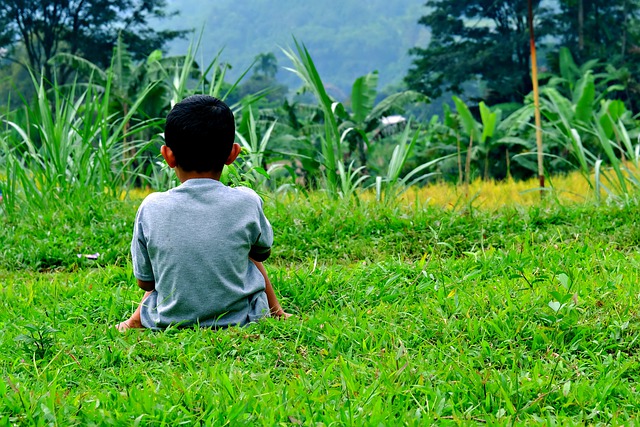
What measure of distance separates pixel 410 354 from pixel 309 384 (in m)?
0.44

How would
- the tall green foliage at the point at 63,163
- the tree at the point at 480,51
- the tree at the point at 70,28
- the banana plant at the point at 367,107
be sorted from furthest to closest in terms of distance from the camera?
the tree at the point at 70,28 < the tree at the point at 480,51 < the banana plant at the point at 367,107 < the tall green foliage at the point at 63,163

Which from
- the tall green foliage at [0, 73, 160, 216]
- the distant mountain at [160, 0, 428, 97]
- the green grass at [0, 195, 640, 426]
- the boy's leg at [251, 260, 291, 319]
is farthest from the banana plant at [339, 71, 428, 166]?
the distant mountain at [160, 0, 428, 97]

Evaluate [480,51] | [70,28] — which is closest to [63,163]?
[480,51]

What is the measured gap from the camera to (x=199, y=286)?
2793 mm

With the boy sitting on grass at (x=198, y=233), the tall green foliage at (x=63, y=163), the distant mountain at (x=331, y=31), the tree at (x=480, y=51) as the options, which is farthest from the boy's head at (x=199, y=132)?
the distant mountain at (x=331, y=31)

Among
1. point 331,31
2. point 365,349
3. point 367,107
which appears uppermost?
point 331,31

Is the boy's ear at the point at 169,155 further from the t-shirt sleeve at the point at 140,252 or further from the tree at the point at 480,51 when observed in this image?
the tree at the point at 480,51

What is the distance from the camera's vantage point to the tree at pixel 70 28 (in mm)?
31375

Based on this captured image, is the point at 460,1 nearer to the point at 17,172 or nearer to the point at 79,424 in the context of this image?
the point at 17,172

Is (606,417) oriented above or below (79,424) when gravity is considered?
below

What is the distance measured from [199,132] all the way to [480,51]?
29.8 meters

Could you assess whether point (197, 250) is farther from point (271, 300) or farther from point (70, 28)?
point (70, 28)

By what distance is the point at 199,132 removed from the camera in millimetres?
2715

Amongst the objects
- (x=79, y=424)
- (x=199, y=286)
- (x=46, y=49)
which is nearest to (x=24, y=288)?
(x=199, y=286)
